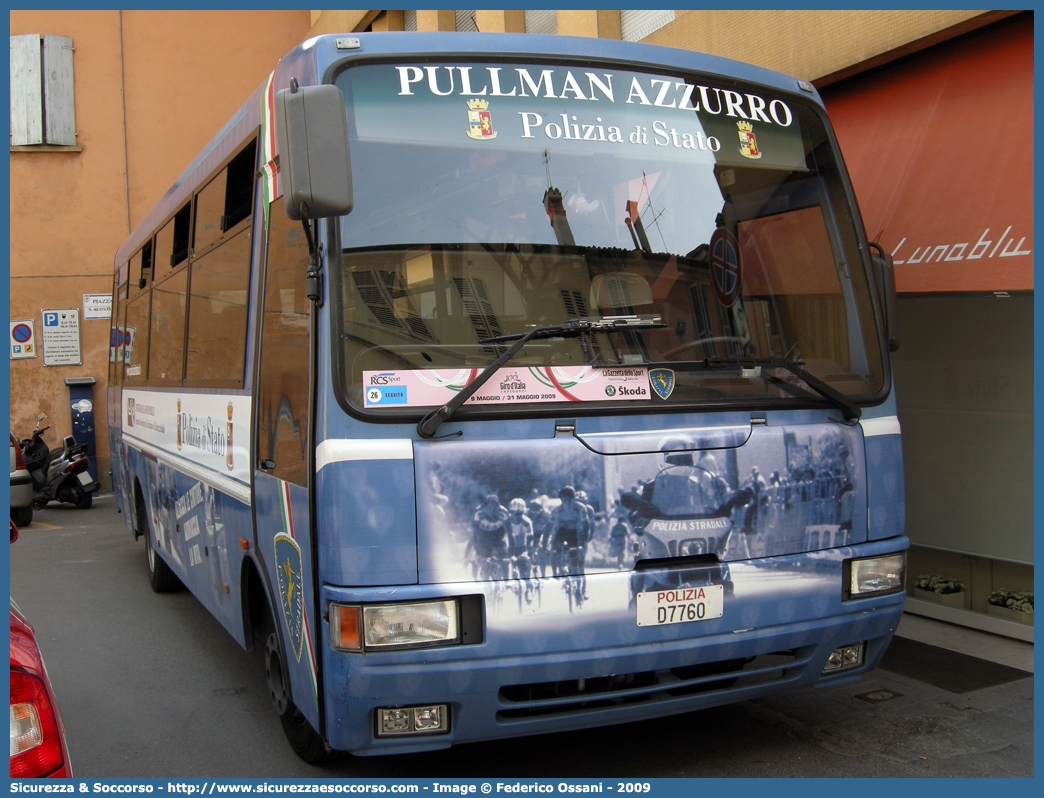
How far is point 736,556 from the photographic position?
12.4 ft

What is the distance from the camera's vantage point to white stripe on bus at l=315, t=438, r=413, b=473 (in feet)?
11.3

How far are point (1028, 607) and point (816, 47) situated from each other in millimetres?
4224

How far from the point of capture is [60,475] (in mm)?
14258

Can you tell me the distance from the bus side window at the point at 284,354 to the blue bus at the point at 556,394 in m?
0.02

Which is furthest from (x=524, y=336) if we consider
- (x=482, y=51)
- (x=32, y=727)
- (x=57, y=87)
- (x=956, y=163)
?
(x=57, y=87)

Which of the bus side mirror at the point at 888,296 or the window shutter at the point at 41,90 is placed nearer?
the bus side mirror at the point at 888,296

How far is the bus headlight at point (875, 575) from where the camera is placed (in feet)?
13.1

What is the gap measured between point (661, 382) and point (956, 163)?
3337 mm

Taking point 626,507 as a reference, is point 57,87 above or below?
above

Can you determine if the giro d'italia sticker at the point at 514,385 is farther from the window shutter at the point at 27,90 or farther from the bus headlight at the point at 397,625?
the window shutter at the point at 27,90

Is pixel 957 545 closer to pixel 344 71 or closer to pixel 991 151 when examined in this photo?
pixel 991 151

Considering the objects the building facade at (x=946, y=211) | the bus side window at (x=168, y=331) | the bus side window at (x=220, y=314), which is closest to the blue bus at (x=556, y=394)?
the bus side window at (x=220, y=314)

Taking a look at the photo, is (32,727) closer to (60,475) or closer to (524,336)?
(524,336)

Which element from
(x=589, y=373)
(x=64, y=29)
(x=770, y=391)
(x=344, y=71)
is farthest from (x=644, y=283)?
(x=64, y=29)
